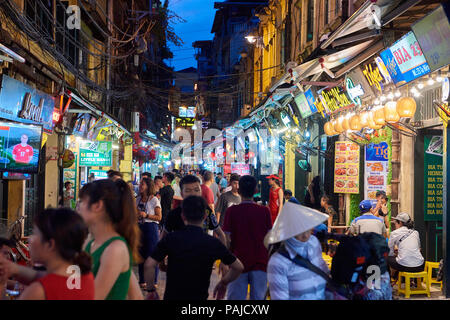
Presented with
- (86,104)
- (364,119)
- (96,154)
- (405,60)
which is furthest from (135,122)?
(405,60)

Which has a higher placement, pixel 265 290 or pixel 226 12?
pixel 226 12

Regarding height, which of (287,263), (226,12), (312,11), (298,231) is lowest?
(287,263)

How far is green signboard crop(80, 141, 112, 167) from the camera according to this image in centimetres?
1894

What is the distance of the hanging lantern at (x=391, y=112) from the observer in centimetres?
905

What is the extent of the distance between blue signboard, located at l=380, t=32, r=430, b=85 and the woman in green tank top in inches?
239

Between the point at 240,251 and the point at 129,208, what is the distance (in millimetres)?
2606

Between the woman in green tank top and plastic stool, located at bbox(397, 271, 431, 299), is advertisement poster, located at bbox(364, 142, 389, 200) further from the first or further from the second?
the woman in green tank top

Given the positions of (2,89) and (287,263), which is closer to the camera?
(287,263)

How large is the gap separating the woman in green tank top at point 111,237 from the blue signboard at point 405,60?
608 centimetres

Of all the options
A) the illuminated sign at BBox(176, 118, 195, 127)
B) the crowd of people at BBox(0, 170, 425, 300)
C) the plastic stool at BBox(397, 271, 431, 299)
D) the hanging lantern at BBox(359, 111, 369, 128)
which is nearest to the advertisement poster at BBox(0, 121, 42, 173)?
the crowd of people at BBox(0, 170, 425, 300)

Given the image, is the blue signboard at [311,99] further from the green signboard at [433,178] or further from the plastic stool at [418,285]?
the plastic stool at [418,285]

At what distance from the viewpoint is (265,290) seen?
5.96 metres
